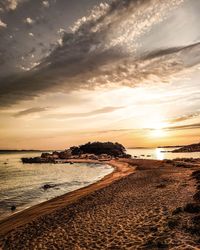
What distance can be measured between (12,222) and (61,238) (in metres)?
6.66

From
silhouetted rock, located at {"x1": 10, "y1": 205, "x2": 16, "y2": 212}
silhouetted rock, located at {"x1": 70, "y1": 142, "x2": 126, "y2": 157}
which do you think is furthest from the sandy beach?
silhouetted rock, located at {"x1": 70, "y1": 142, "x2": 126, "y2": 157}

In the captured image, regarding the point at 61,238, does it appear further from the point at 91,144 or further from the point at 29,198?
the point at 91,144

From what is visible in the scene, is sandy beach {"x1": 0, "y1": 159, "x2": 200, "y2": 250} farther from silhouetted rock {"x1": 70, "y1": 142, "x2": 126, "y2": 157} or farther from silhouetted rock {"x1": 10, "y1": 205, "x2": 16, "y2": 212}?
silhouetted rock {"x1": 70, "y1": 142, "x2": 126, "y2": 157}

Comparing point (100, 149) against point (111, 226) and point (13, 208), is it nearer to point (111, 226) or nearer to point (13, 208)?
point (13, 208)

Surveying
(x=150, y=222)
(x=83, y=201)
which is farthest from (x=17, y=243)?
(x=83, y=201)

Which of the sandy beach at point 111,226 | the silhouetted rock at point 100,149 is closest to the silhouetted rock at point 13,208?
the sandy beach at point 111,226

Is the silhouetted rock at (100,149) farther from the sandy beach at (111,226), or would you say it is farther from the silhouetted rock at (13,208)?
the sandy beach at (111,226)

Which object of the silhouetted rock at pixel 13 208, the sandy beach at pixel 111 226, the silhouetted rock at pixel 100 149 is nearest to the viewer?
the sandy beach at pixel 111 226

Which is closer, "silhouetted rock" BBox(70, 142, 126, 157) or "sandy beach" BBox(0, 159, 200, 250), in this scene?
"sandy beach" BBox(0, 159, 200, 250)

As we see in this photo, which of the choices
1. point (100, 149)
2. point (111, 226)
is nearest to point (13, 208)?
point (111, 226)

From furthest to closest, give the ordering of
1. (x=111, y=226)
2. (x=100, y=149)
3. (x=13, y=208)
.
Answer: (x=100, y=149)
(x=13, y=208)
(x=111, y=226)

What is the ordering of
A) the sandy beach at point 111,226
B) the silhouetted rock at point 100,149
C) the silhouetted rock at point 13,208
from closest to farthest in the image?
the sandy beach at point 111,226 → the silhouetted rock at point 13,208 → the silhouetted rock at point 100,149

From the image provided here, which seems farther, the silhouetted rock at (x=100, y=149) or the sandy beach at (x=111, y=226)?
the silhouetted rock at (x=100, y=149)

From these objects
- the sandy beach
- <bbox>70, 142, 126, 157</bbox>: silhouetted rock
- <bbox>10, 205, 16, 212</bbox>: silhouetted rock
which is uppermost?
<bbox>70, 142, 126, 157</bbox>: silhouetted rock
